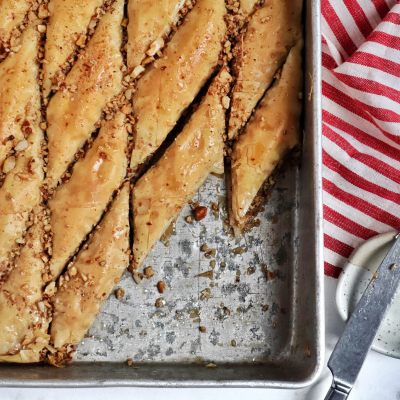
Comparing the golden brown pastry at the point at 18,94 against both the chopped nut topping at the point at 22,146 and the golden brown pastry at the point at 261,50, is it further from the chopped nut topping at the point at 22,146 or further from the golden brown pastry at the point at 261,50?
the golden brown pastry at the point at 261,50

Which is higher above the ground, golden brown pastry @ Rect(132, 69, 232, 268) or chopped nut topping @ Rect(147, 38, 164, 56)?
chopped nut topping @ Rect(147, 38, 164, 56)

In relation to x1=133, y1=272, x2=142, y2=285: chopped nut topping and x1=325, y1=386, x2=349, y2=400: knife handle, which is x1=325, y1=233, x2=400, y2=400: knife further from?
x1=133, y1=272, x2=142, y2=285: chopped nut topping

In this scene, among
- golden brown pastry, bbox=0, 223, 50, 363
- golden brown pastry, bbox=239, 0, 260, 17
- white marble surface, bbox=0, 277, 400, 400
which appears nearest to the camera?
golden brown pastry, bbox=0, 223, 50, 363

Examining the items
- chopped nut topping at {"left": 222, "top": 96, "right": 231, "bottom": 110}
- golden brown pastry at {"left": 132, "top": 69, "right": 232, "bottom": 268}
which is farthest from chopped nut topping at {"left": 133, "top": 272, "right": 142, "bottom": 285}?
chopped nut topping at {"left": 222, "top": 96, "right": 231, "bottom": 110}

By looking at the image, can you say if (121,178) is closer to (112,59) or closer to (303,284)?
(112,59)

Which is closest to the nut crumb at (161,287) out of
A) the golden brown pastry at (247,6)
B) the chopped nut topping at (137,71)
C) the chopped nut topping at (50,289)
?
the chopped nut topping at (50,289)

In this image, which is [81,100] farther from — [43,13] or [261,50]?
[261,50]
